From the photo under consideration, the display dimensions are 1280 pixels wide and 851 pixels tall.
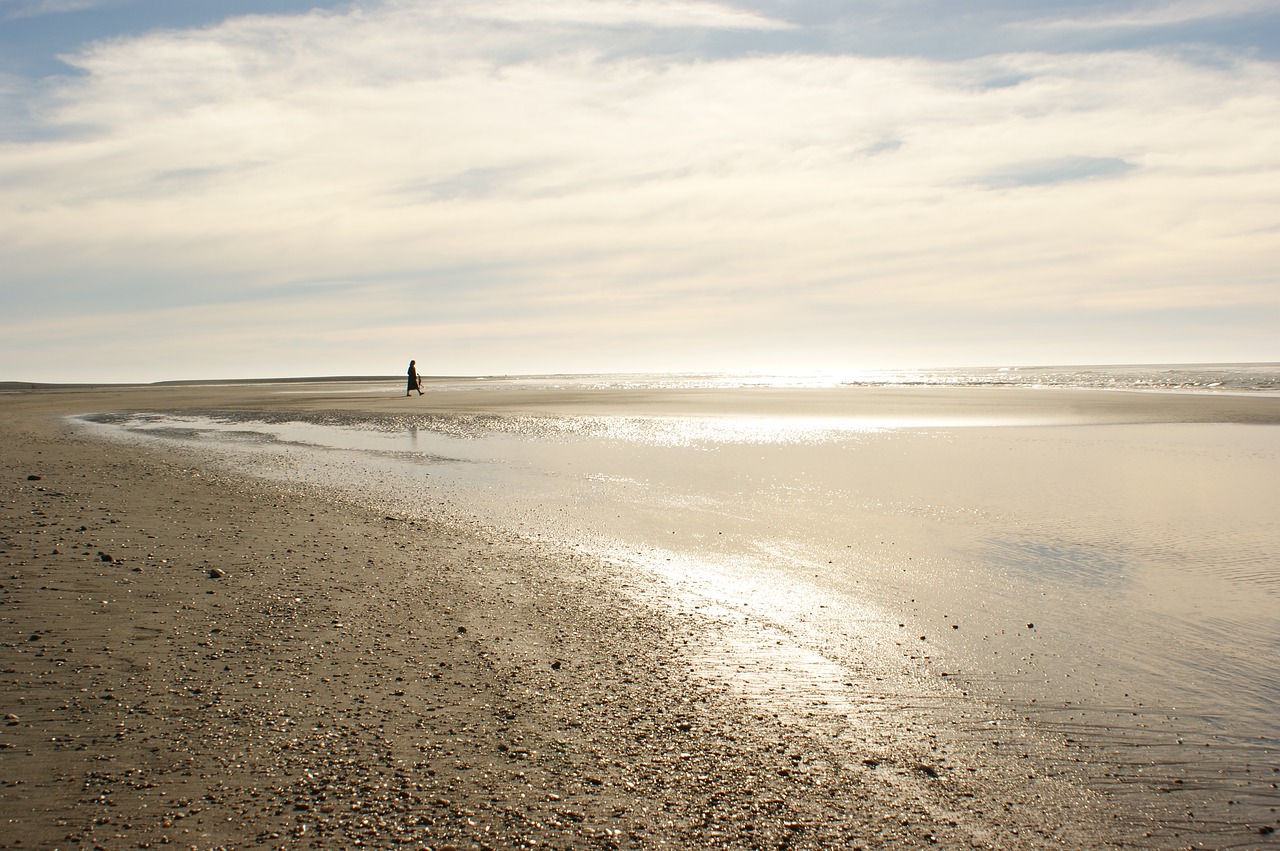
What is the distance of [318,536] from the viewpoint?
412 inches

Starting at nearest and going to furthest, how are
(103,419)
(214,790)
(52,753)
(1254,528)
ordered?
(214,790), (52,753), (1254,528), (103,419)

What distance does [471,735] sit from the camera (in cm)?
502

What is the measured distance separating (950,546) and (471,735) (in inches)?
303

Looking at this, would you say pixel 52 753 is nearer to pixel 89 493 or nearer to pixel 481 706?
pixel 481 706

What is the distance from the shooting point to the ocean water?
19.6 feet

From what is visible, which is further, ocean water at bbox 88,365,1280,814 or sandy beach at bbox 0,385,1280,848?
ocean water at bbox 88,365,1280,814

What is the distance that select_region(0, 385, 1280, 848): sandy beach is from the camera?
13.6 feet

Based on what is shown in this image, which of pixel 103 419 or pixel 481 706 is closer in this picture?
pixel 481 706

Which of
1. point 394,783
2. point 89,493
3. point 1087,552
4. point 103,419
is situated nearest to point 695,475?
point 1087,552

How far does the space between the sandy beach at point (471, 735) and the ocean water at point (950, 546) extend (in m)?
0.43

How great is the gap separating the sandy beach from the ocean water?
0.43 metres

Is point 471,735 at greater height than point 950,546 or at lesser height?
lesser

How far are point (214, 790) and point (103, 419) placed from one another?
124ft

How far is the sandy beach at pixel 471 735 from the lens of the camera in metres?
4.13
